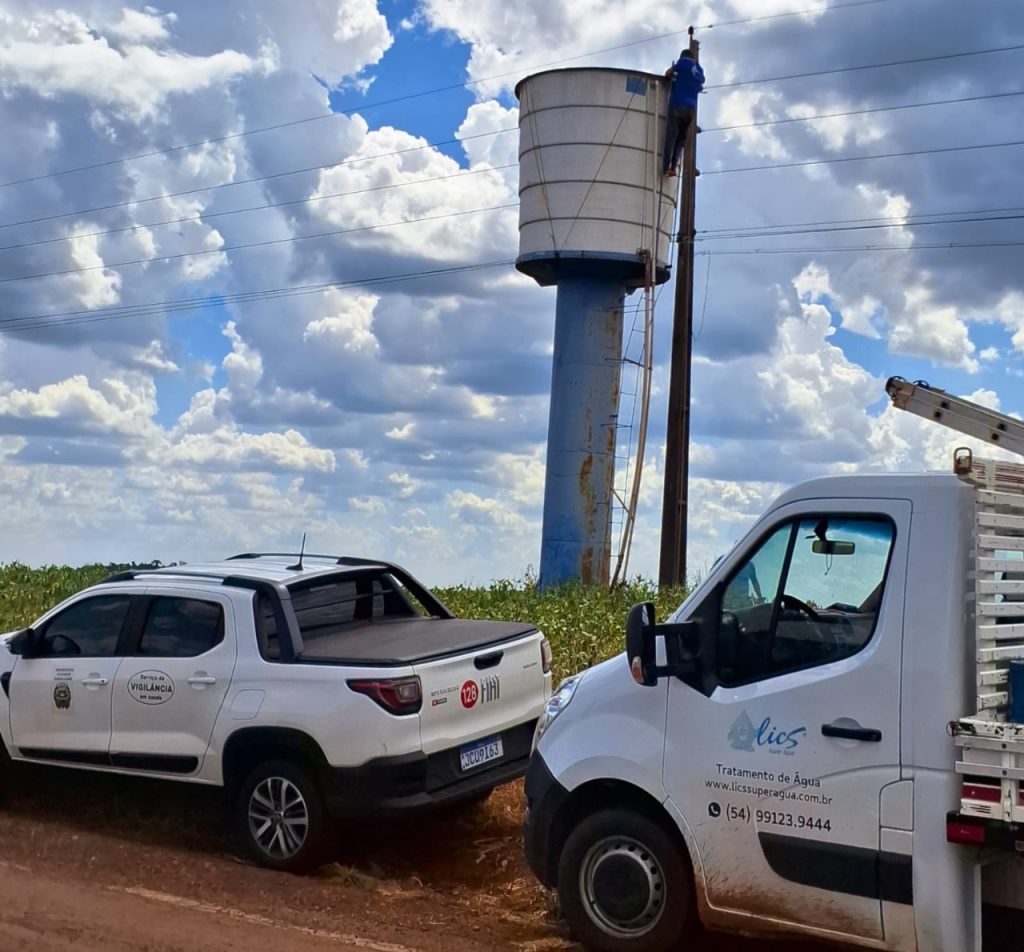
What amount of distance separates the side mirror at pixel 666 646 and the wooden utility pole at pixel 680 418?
1575 centimetres

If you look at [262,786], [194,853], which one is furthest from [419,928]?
[194,853]

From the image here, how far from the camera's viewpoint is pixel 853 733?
5.68 m

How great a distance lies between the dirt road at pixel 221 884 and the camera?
22.5ft

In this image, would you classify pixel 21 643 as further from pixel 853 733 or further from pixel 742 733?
pixel 853 733

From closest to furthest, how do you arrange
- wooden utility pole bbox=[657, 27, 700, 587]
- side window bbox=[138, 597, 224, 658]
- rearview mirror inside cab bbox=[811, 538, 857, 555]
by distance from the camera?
rearview mirror inside cab bbox=[811, 538, 857, 555] < side window bbox=[138, 597, 224, 658] < wooden utility pole bbox=[657, 27, 700, 587]

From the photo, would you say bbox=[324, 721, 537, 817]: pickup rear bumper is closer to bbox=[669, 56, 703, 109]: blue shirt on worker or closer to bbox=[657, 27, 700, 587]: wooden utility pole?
bbox=[657, 27, 700, 587]: wooden utility pole

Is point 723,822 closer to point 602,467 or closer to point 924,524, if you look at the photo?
point 924,524

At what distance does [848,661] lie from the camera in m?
5.78

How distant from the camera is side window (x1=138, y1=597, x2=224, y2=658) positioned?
8688 millimetres

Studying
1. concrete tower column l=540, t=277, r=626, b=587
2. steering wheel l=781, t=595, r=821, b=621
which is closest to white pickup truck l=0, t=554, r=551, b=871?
steering wheel l=781, t=595, r=821, b=621

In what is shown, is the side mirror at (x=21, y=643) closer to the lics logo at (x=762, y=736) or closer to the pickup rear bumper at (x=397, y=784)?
the pickup rear bumper at (x=397, y=784)

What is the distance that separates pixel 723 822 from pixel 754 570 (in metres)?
1.20

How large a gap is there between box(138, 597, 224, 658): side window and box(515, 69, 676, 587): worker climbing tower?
47.0 feet

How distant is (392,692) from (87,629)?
9.43 feet
